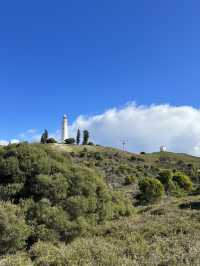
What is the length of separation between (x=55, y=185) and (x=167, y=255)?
435 centimetres

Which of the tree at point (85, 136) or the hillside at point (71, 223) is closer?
the hillside at point (71, 223)

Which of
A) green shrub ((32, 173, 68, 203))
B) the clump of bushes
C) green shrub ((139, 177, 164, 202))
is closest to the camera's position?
green shrub ((32, 173, 68, 203))

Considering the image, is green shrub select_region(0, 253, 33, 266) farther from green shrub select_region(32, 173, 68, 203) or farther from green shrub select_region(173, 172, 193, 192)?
green shrub select_region(173, 172, 193, 192)

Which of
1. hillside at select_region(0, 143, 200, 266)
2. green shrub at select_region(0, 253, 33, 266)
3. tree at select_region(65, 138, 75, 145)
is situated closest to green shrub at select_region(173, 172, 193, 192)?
hillside at select_region(0, 143, 200, 266)

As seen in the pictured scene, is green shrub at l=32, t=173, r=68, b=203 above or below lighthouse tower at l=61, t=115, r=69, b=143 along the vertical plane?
below

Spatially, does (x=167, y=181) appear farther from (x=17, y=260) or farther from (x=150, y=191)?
(x=17, y=260)

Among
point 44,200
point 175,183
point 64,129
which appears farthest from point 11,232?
point 64,129

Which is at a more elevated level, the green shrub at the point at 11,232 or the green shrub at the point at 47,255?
the green shrub at the point at 11,232

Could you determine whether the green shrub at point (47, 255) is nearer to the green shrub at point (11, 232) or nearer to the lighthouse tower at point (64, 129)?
the green shrub at point (11, 232)

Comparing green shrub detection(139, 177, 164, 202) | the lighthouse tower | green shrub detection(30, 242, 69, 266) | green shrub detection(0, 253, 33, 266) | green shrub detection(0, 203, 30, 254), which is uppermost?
the lighthouse tower

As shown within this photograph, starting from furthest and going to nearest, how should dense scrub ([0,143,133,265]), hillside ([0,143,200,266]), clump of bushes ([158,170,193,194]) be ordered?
clump of bushes ([158,170,193,194]), dense scrub ([0,143,133,265]), hillside ([0,143,200,266])

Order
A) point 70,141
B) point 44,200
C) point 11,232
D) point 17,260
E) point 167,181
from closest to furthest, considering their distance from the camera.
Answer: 1. point 17,260
2. point 11,232
3. point 44,200
4. point 167,181
5. point 70,141

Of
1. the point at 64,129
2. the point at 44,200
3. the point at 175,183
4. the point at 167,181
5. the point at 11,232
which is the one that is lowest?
the point at 11,232

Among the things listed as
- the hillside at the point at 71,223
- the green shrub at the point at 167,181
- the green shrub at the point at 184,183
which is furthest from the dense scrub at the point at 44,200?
the green shrub at the point at 184,183
